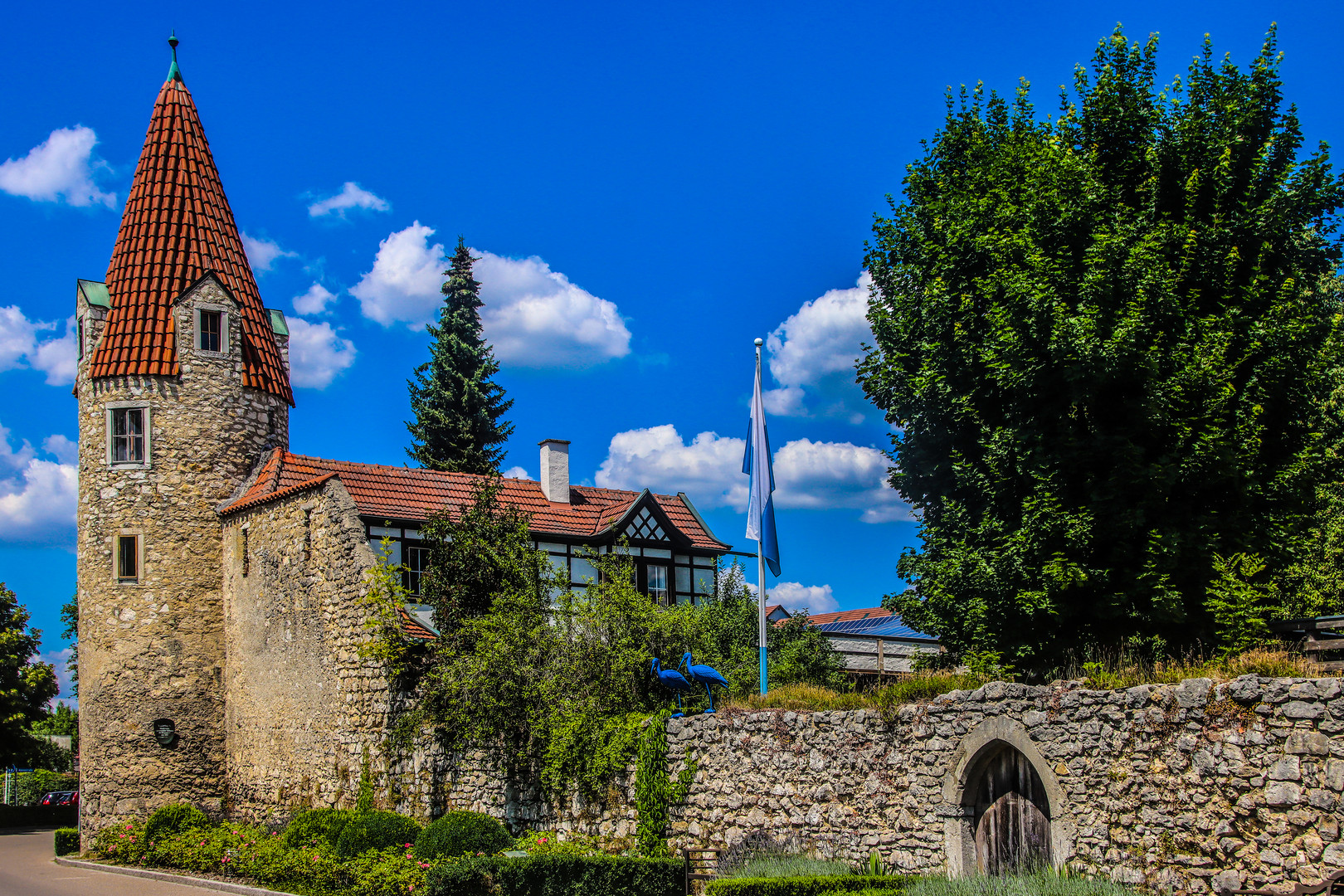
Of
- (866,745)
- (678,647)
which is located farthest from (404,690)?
(866,745)

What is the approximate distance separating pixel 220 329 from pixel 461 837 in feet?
53.1

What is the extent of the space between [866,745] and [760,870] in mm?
2035

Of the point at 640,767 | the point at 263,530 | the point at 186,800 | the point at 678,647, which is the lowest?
the point at 186,800

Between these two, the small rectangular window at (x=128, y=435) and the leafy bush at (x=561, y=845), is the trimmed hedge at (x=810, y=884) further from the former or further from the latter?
the small rectangular window at (x=128, y=435)

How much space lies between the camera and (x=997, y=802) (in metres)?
12.3

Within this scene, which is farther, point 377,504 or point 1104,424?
point 377,504

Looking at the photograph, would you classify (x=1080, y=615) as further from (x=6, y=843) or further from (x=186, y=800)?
(x=6, y=843)

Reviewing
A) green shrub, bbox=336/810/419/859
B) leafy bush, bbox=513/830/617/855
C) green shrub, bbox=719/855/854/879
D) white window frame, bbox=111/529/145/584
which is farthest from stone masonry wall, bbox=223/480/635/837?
green shrub, bbox=719/855/854/879

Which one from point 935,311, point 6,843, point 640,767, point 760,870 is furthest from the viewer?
point 6,843

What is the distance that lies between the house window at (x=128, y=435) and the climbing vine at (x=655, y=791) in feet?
55.7

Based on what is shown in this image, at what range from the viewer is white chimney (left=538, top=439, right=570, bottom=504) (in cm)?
2875

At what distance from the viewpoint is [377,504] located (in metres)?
24.7

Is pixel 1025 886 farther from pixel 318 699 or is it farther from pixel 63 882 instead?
pixel 63 882

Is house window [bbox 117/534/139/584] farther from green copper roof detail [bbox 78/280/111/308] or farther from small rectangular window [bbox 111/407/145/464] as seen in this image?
green copper roof detail [bbox 78/280/111/308]
